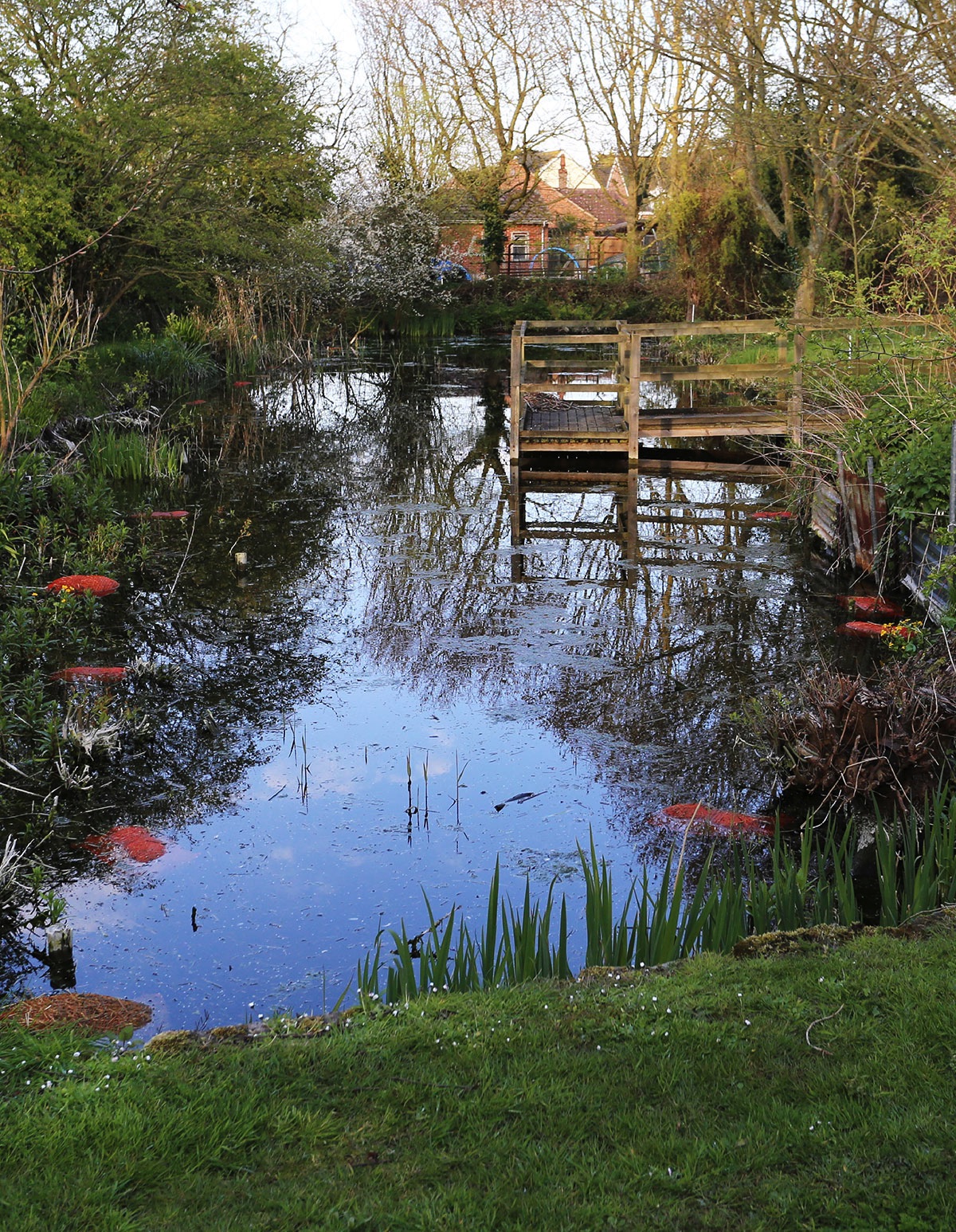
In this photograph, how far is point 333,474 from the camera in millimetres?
16203

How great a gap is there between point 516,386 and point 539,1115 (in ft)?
43.2

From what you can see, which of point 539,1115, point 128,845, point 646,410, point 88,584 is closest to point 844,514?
point 88,584

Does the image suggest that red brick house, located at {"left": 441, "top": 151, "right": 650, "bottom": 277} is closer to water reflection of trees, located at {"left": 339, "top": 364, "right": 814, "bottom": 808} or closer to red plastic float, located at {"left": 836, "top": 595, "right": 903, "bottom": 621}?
water reflection of trees, located at {"left": 339, "top": 364, "right": 814, "bottom": 808}

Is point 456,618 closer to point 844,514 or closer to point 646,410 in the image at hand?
point 844,514

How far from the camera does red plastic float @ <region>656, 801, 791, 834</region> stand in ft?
19.5

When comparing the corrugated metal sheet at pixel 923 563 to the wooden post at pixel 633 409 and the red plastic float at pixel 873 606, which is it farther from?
the wooden post at pixel 633 409

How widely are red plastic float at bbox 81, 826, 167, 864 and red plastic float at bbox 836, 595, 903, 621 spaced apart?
232 inches

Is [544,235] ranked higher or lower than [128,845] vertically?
higher

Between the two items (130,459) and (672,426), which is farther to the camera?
(672,426)

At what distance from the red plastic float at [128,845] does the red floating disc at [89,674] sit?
224 cm

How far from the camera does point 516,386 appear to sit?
15602mm

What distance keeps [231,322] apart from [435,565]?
1675 centimetres

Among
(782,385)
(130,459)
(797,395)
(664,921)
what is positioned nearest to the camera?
(664,921)

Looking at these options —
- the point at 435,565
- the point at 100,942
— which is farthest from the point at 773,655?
the point at 100,942
